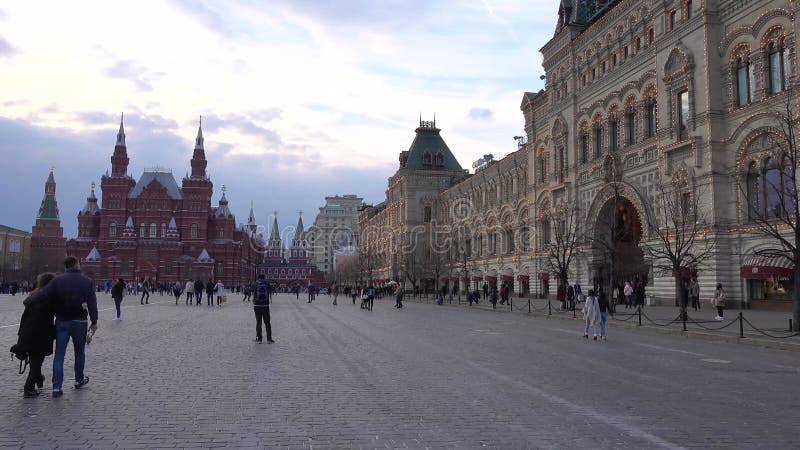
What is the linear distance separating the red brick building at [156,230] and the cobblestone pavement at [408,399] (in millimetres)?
106295

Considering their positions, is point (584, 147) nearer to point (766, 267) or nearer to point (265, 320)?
point (766, 267)

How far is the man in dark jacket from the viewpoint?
870cm

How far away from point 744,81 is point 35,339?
109ft

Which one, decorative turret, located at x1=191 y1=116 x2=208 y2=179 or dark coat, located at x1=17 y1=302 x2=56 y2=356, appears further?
decorative turret, located at x1=191 y1=116 x2=208 y2=179

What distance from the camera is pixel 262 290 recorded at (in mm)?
16875

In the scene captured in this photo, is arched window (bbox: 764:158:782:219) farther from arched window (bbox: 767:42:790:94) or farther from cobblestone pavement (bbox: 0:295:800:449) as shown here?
cobblestone pavement (bbox: 0:295:800:449)

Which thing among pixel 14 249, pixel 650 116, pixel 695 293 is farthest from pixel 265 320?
pixel 14 249

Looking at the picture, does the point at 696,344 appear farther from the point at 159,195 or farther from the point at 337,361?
the point at 159,195

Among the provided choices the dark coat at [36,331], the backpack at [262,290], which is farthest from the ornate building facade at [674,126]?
the dark coat at [36,331]

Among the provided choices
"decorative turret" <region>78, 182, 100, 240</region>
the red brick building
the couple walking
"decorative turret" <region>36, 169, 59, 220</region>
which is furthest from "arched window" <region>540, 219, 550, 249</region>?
"decorative turret" <region>36, 169, 59, 220</region>

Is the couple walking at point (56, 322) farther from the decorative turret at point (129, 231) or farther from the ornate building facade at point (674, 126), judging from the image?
the decorative turret at point (129, 231)

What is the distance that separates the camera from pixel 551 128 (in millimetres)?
51594

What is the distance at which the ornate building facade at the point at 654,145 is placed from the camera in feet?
99.2

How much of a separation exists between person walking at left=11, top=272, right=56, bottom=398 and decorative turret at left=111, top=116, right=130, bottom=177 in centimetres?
12273
